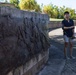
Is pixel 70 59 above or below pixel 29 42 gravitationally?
below

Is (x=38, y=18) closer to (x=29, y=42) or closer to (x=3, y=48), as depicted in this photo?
(x=29, y=42)

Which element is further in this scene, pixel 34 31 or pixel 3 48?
pixel 34 31

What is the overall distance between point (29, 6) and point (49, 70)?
120 feet

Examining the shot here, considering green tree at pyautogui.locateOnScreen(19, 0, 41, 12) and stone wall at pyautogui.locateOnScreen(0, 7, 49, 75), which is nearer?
stone wall at pyautogui.locateOnScreen(0, 7, 49, 75)

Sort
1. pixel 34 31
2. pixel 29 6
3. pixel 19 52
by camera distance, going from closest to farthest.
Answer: pixel 19 52 → pixel 34 31 → pixel 29 6

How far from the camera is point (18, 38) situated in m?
5.62

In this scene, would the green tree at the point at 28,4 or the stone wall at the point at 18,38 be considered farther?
the green tree at the point at 28,4

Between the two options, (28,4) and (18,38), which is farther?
(28,4)

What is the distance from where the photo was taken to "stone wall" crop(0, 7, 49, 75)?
187 inches

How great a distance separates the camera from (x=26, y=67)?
6.26 meters

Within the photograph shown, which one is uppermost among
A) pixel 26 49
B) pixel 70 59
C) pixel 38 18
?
pixel 38 18

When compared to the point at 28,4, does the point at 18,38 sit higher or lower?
higher

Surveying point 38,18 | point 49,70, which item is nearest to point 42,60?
point 49,70

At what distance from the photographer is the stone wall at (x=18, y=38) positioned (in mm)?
4758
